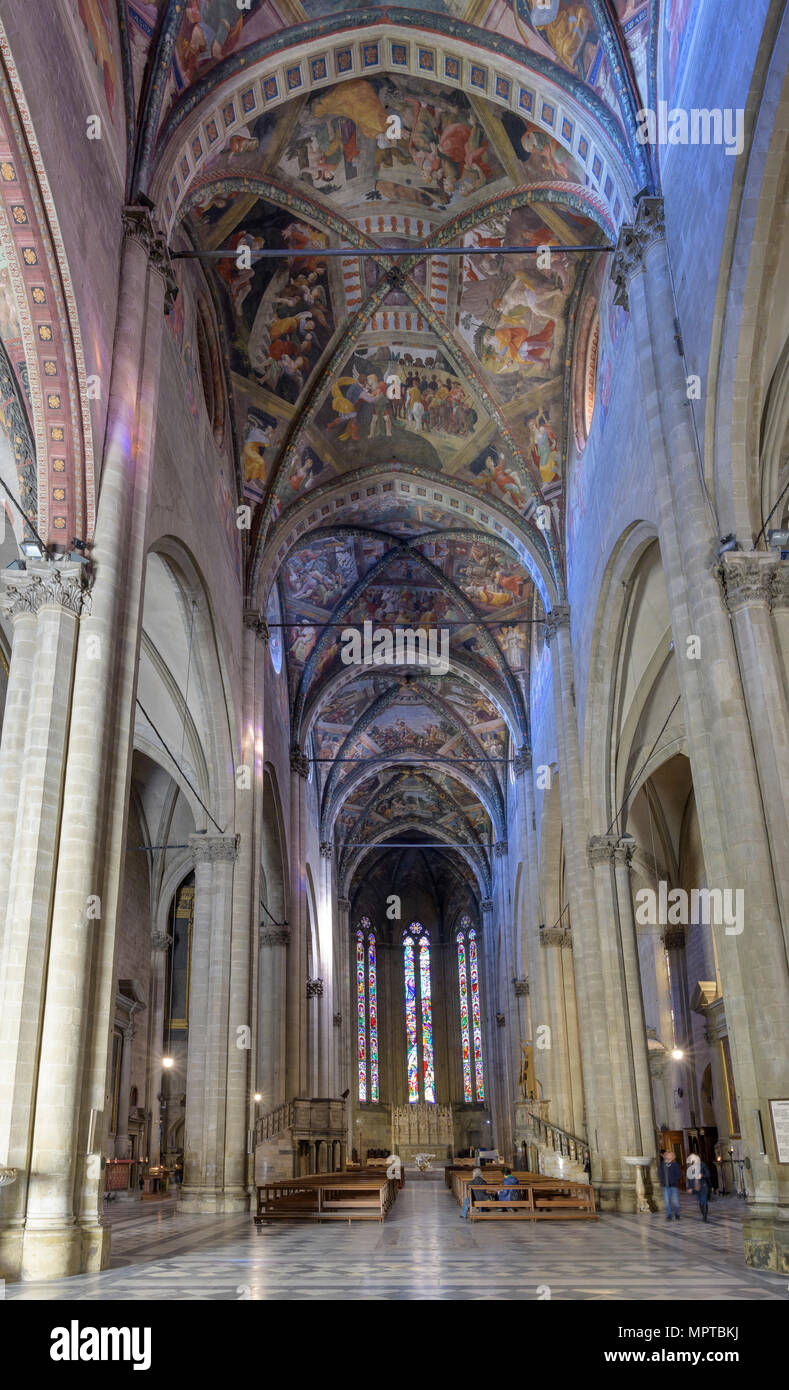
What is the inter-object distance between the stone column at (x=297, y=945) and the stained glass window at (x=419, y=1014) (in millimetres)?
19761

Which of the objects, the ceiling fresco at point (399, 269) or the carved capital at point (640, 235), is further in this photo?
the ceiling fresco at point (399, 269)

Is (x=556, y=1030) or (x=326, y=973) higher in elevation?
(x=326, y=973)

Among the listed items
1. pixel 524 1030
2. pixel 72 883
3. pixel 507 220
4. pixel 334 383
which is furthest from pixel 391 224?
pixel 524 1030

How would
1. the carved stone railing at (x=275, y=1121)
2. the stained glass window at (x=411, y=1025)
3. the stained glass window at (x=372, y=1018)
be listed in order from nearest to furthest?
the carved stone railing at (x=275, y=1121)
the stained glass window at (x=372, y=1018)
the stained glass window at (x=411, y=1025)

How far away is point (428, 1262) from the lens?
29.6 ft

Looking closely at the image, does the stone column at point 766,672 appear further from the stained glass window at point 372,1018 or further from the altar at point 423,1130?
the stained glass window at point 372,1018

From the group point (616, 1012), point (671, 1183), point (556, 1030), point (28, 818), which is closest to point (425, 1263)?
point (28, 818)

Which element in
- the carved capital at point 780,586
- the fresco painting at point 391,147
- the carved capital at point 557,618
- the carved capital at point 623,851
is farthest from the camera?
the carved capital at point 557,618

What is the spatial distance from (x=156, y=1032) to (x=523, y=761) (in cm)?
1184

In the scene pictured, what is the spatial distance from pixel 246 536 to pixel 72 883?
1184cm

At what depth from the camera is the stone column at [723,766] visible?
8.75m

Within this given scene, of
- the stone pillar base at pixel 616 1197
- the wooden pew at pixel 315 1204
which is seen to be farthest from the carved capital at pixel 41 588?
the stone pillar base at pixel 616 1197

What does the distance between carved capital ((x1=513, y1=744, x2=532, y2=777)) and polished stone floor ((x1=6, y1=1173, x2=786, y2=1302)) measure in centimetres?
1403

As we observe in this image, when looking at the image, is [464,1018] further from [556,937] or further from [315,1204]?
[315,1204]
